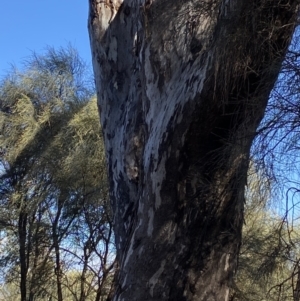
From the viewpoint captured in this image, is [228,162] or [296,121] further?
[228,162]

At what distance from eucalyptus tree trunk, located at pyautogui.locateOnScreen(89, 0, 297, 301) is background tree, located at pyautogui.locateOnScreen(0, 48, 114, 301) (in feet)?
18.0

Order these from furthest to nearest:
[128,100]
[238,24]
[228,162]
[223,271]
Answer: [128,100] < [223,271] < [228,162] < [238,24]

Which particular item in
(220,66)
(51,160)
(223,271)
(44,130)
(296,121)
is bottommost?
(223,271)

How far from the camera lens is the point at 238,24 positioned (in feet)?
11.2

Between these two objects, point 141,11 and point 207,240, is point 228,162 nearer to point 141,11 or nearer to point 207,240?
point 207,240

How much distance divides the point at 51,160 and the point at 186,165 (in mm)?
7047

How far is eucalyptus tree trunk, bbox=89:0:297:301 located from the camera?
3396 mm

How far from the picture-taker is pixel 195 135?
12.6ft

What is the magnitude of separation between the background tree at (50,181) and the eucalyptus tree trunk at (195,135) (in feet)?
18.0

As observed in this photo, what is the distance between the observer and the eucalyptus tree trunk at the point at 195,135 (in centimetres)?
340

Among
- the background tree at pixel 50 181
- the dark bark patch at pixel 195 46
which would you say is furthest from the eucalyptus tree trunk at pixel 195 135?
the background tree at pixel 50 181

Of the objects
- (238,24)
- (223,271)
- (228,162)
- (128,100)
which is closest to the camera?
(238,24)

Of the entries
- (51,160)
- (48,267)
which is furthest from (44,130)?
(48,267)

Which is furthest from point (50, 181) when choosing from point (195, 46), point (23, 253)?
point (195, 46)
